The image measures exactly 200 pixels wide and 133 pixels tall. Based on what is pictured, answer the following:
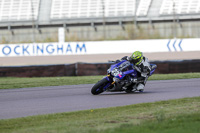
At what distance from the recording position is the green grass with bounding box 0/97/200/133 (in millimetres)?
6062

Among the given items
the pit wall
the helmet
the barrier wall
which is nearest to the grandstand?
the barrier wall

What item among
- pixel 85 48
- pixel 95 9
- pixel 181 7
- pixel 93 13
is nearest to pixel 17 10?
pixel 93 13

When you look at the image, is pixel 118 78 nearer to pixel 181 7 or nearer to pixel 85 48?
pixel 85 48

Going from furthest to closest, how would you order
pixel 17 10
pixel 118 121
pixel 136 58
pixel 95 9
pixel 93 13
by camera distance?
pixel 17 10 → pixel 95 9 → pixel 93 13 → pixel 136 58 → pixel 118 121

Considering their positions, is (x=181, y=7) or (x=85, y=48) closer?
(x=85, y=48)

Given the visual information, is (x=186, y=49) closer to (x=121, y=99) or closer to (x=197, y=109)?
(x=121, y=99)

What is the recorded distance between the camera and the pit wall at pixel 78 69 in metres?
21.0

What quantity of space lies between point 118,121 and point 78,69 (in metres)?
14.9

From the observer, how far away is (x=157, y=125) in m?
6.22

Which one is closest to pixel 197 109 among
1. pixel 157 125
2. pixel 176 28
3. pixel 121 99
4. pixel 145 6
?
pixel 157 125

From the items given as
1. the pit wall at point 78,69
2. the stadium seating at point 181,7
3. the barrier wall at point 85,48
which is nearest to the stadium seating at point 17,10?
the barrier wall at point 85,48

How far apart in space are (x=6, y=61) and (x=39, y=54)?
9.30 ft

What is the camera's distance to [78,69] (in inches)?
863

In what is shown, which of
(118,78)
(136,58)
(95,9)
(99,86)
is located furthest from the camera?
(95,9)
